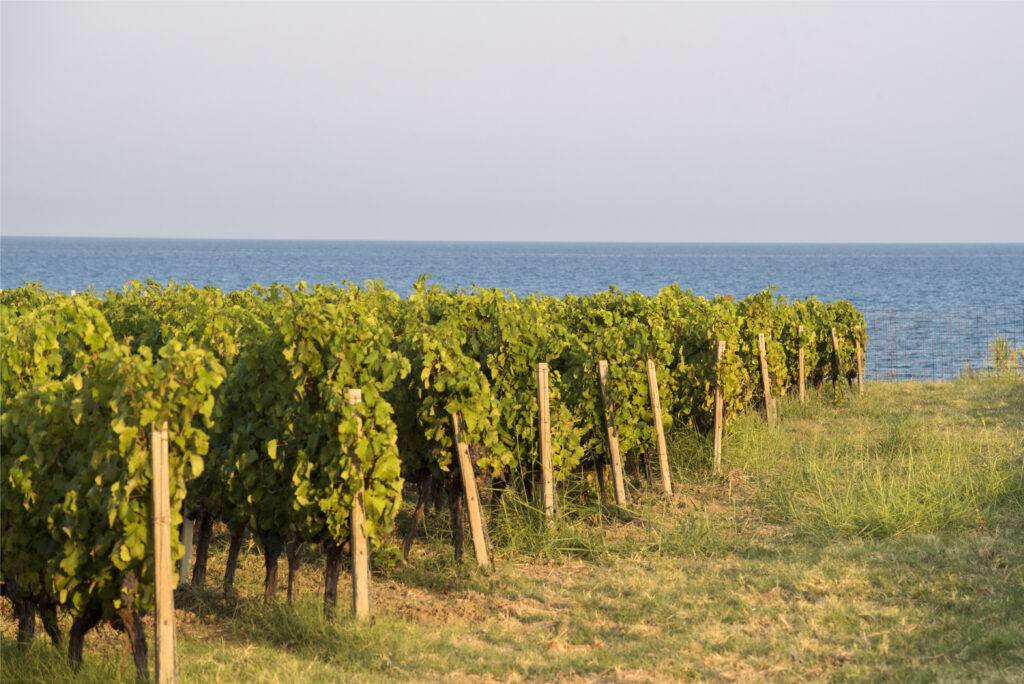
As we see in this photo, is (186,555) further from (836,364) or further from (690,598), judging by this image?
(836,364)

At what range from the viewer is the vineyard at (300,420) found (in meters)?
4.87

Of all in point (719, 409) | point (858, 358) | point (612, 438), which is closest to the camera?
point (612, 438)

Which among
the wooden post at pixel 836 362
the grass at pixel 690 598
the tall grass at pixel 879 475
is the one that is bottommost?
the grass at pixel 690 598

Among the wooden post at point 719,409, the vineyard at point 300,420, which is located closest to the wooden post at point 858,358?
the vineyard at point 300,420

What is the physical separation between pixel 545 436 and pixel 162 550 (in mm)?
4068

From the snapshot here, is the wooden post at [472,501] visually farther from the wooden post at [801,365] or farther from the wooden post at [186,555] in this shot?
the wooden post at [801,365]

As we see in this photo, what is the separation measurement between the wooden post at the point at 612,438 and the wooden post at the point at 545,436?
42.0 inches

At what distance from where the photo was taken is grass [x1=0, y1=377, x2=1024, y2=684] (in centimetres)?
542

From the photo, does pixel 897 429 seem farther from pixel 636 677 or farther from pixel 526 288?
pixel 526 288

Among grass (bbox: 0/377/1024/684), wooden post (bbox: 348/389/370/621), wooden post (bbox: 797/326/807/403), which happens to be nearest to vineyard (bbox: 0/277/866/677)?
wooden post (bbox: 348/389/370/621)

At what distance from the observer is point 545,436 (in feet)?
26.6

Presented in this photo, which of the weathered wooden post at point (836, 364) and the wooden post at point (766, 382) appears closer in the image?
the wooden post at point (766, 382)

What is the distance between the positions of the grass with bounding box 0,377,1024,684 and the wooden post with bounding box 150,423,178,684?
0.37m

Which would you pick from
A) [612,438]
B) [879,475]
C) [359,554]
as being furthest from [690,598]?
[879,475]
